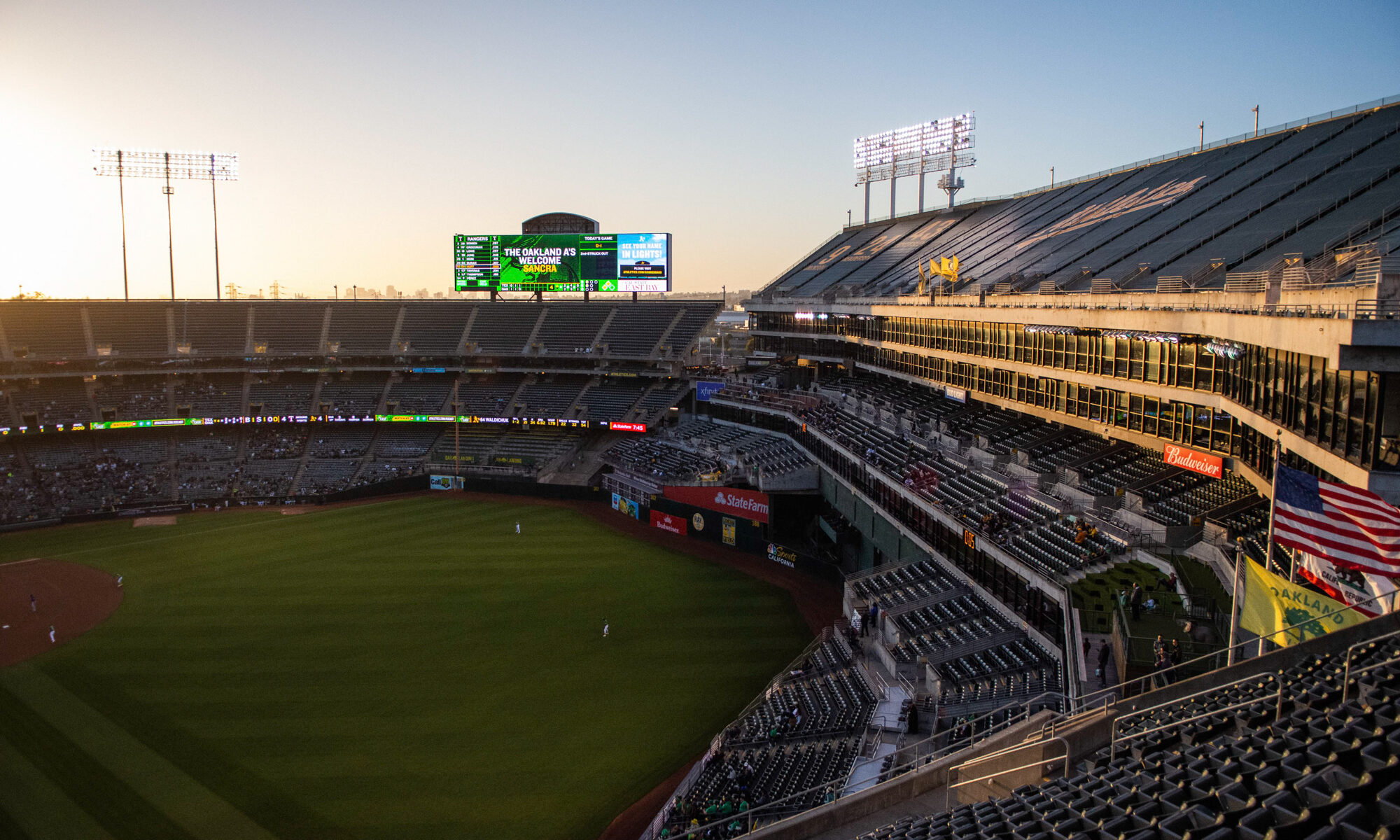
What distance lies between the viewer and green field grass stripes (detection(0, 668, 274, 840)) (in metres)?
18.5

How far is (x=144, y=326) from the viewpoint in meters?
62.0

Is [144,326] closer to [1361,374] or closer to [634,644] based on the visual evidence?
[634,644]

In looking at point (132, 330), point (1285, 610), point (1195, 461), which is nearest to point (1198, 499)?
point (1195, 461)

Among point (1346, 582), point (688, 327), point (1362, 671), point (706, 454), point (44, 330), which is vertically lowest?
point (706, 454)

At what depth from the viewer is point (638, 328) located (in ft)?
213

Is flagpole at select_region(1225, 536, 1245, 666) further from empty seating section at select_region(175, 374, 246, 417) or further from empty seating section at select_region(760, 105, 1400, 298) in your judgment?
empty seating section at select_region(175, 374, 246, 417)

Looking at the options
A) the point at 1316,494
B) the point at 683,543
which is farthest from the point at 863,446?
the point at 1316,494

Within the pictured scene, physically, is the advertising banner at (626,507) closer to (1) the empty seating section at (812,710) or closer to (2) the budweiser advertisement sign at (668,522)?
(2) the budweiser advertisement sign at (668,522)

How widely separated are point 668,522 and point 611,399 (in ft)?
62.7

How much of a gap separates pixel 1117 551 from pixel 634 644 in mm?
15480

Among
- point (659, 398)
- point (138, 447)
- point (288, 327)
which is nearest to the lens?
point (138, 447)

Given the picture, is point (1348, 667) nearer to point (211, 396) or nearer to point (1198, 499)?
point (1198, 499)

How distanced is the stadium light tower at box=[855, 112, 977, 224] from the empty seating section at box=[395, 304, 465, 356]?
112 feet

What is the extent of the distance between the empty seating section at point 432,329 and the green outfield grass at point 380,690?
26.2 metres
